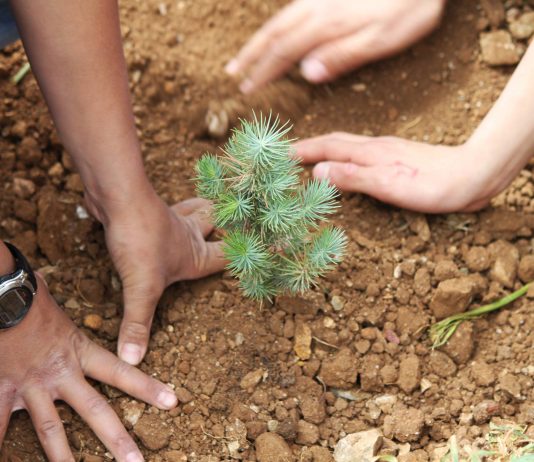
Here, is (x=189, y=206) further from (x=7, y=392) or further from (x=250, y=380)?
(x=7, y=392)

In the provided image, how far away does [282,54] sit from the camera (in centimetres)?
304

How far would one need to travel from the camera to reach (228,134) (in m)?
2.98

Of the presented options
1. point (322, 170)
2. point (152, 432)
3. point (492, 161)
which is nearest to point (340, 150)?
point (322, 170)

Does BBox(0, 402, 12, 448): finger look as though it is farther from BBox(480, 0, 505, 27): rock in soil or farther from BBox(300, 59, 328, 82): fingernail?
BBox(480, 0, 505, 27): rock in soil

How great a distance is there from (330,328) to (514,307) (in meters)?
0.58

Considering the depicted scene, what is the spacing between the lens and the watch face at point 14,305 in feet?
6.82

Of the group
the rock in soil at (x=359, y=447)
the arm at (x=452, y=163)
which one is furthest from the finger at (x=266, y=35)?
the rock in soil at (x=359, y=447)

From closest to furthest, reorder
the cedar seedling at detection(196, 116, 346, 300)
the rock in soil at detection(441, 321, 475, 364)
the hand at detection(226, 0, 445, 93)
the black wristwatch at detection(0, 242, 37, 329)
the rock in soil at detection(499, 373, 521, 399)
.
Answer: the cedar seedling at detection(196, 116, 346, 300)
the black wristwatch at detection(0, 242, 37, 329)
the rock in soil at detection(499, 373, 521, 399)
the rock in soil at detection(441, 321, 475, 364)
the hand at detection(226, 0, 445, 93)

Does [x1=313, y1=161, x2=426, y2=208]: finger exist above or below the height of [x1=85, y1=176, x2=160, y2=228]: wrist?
below

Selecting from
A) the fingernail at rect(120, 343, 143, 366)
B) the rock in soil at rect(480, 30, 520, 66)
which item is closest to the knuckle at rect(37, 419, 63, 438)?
the fingernail at rect(120, 343, 143, 366)

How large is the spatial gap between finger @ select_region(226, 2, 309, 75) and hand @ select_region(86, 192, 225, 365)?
0.90 m

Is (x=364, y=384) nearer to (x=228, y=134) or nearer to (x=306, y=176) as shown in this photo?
(x=306, y=176)

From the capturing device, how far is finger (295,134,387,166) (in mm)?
2703

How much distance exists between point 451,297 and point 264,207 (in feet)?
2.47
